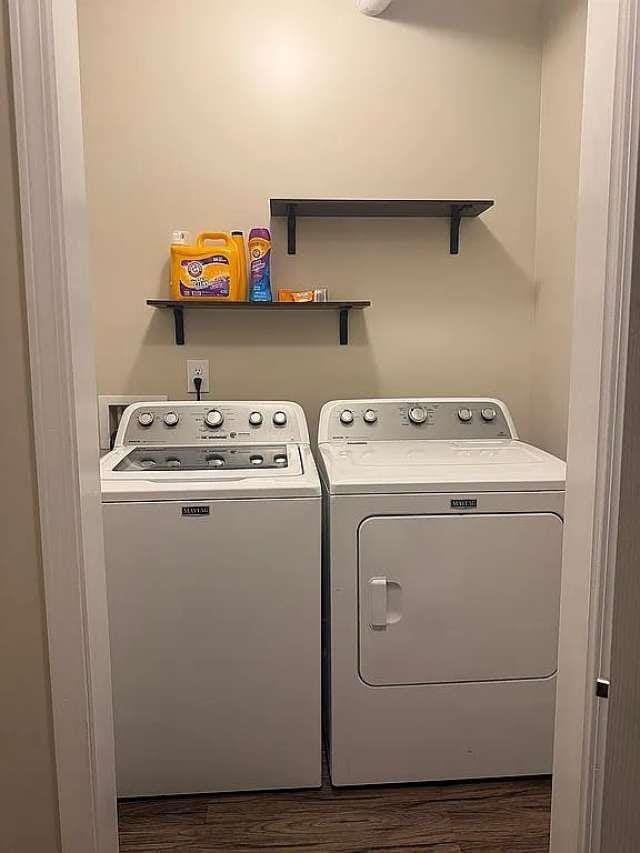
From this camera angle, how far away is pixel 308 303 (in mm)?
2297

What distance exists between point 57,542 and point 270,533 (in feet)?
2.62

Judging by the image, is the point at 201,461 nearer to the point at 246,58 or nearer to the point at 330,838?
the point at 330,838

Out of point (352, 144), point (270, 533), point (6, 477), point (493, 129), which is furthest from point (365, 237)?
point (6, 477)

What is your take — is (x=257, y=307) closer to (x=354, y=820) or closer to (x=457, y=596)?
(x=457, y=596)

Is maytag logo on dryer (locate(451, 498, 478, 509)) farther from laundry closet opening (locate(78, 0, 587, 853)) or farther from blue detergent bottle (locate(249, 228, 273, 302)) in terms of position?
blue detergent bottle (locate(249, 228, 273, 302))

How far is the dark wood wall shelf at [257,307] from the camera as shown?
2.28m

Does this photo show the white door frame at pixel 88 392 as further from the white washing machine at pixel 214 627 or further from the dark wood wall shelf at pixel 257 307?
the dark wood wall shelf at pixel 257 307

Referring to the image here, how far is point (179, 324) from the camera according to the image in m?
2.41

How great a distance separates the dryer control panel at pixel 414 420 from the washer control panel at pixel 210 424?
5.1 inches

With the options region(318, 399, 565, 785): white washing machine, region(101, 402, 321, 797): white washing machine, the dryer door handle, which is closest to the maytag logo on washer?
region(101, 402, 321, 797): white washing machine

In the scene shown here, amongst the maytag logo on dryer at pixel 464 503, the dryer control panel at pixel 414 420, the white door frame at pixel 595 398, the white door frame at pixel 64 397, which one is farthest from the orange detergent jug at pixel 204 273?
the white door frame at pixel 595 398

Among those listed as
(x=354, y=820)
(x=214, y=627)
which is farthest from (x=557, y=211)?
(x=354, y=820)

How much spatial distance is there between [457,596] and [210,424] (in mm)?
987

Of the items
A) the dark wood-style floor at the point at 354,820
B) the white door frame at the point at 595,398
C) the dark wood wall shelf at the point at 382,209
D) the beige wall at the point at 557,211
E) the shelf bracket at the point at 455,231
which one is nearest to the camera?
the white door frame at the point at 595,398
